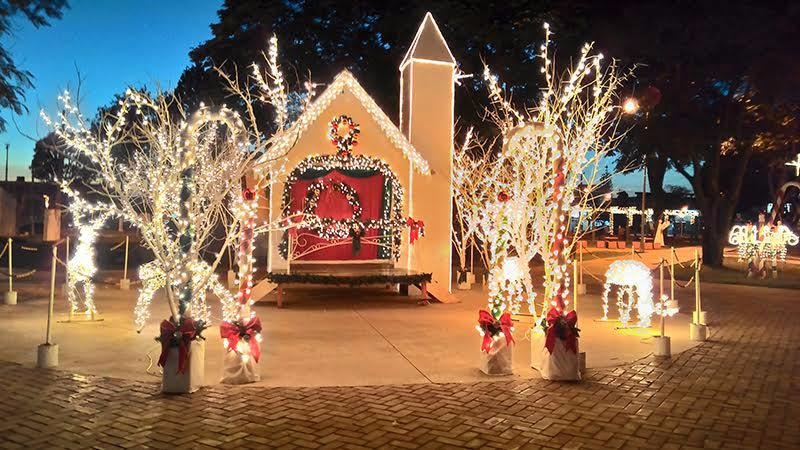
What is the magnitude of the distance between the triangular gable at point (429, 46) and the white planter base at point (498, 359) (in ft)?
31.1

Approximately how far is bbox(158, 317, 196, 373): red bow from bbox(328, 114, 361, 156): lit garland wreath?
8.51 m

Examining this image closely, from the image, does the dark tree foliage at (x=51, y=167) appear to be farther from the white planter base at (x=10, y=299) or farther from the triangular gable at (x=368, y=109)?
the triangular gable at (x=368, y=109)

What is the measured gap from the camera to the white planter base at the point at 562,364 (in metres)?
7.64

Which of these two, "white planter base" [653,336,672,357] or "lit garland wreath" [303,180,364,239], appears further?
"lit garland wreath" [303,180,364,239]

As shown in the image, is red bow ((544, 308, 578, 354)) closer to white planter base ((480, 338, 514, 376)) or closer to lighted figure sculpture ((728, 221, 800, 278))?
white planter base ((480, 338, 514, 376))

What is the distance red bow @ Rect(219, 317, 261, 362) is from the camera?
23.8 ft

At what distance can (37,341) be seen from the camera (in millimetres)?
9523

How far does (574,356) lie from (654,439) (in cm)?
201

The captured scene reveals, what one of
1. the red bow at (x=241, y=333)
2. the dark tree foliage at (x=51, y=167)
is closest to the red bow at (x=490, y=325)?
the red bow at (x=241, y=333)

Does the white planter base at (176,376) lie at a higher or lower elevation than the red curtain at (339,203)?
lower

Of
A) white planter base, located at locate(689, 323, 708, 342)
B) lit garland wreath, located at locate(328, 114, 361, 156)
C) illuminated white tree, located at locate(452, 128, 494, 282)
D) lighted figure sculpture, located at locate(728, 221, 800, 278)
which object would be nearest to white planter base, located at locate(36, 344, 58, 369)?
lit garland wreath, located at locate(328, 114, 361, 156)

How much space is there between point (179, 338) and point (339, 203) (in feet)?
32.2

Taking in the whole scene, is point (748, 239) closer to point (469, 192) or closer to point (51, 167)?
point (469, 192)

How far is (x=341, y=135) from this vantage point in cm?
1500
